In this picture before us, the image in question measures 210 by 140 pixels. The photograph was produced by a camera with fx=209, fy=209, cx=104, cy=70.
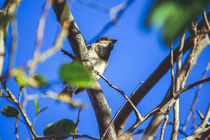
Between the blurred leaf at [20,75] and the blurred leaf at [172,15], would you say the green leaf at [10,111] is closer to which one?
the blurred leaf at [20,75]

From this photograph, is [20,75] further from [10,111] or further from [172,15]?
[10,111]

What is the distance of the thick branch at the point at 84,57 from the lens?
75.0 inches

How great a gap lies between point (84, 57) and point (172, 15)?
1.50 meters

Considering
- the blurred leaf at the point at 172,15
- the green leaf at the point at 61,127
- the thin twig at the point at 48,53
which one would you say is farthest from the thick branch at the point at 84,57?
the blurred leaf at the point at 172,15

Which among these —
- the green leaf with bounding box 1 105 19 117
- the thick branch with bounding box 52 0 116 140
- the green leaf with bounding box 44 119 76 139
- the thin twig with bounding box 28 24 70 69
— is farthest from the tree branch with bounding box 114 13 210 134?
the thin twig with bounding box 28 24 70 69

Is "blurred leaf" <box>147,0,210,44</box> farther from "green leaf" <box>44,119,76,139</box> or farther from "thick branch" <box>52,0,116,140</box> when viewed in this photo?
"thick branch" <box>52,0,116,140</box>

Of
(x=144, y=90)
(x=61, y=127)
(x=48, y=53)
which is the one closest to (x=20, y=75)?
(x=48, y=53)

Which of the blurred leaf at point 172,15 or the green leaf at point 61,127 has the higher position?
the green leaf at point 61,127

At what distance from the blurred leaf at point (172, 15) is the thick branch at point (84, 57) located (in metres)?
1.45

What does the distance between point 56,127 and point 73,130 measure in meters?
0.12

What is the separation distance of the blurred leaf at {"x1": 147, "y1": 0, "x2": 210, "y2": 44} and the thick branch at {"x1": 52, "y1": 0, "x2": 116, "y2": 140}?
57.0 inches

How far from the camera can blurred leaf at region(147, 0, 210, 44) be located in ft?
1.49

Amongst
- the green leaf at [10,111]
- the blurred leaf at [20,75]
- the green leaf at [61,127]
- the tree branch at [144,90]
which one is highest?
the tree branch at [144,90]

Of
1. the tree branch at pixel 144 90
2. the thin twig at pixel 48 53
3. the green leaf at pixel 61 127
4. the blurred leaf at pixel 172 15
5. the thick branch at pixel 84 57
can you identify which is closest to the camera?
the blurred leaf at pixel 172 15
